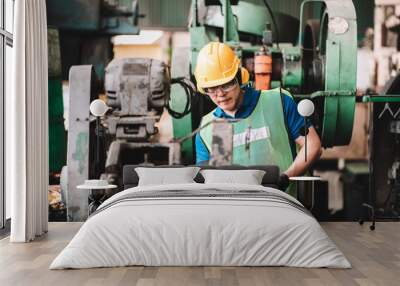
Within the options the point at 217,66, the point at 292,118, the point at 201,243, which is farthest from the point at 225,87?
the point at 201,243

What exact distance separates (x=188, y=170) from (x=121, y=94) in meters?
1.23

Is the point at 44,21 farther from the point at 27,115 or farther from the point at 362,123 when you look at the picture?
the point at 362,123

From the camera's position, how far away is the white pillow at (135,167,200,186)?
6117mm

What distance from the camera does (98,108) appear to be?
6414mm

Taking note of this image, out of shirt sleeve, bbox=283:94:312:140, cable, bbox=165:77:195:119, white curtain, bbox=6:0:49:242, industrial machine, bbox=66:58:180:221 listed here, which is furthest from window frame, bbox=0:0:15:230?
shirt sleeve, bbox=283:94:312:140

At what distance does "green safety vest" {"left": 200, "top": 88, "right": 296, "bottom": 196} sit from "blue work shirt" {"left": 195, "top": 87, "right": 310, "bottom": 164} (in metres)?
0.05

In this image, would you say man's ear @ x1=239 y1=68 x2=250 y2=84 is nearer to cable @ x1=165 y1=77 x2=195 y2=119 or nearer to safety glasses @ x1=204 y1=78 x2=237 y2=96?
safety glasses @ x1=204 y1=78 x2=237 y2=96

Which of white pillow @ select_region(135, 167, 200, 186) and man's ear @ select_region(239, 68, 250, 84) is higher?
man's ear @ select_region(239, 68, 250, 84)

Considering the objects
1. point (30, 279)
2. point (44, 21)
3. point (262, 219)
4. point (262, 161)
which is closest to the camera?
point (30, 279)

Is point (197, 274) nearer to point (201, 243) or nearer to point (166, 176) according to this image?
point (201, 243)

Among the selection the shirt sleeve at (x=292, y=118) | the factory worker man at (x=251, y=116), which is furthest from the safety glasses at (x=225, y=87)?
the shirt sleeve at (x=292, y=118)

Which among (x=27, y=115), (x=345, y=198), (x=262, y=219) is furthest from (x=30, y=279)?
(x=345, y=198)

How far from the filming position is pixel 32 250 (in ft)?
16.9

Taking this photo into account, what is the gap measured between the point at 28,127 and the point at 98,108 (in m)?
0.96
